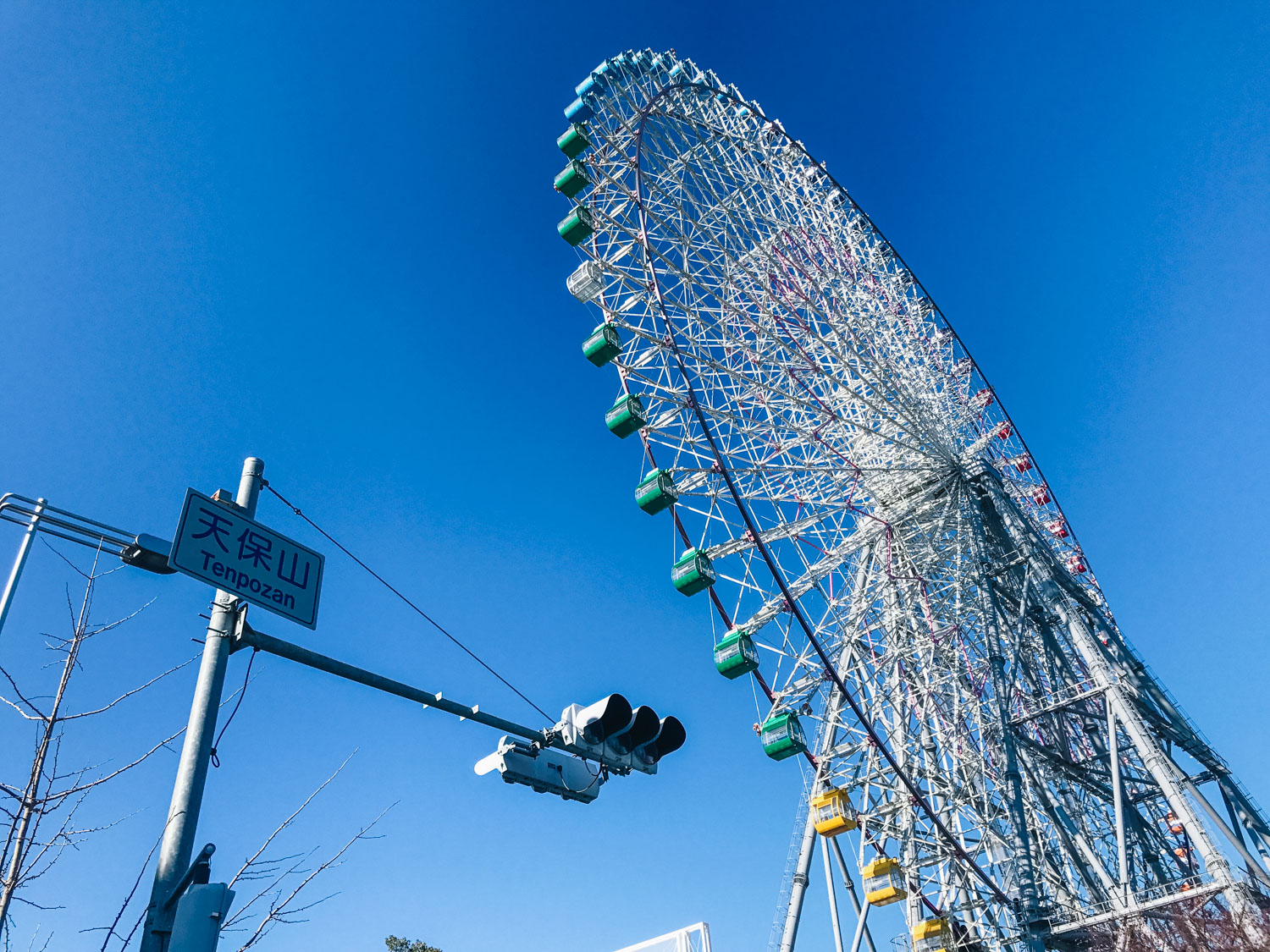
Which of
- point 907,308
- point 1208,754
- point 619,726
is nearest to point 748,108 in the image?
point 907,308

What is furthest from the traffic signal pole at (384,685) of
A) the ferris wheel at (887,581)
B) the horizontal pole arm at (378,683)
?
the ferris wheel at (887,581)

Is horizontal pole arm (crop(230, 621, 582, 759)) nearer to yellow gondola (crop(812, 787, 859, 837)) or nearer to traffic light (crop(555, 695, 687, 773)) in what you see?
traffic light (crop(555, 695, 687, 773))

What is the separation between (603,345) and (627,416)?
75.8 inches

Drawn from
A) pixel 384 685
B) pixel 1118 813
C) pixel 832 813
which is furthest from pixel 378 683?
pixel 1118 813

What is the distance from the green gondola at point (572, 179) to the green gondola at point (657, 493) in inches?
332

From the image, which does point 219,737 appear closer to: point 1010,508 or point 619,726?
point 619,726

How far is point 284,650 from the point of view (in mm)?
5480

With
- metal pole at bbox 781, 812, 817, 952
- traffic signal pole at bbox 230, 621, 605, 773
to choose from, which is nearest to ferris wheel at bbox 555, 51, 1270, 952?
metal pole at bbox 781, 812, 817, 952

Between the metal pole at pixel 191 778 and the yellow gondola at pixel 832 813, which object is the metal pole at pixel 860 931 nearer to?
the yellow gondola at pixel 832 813

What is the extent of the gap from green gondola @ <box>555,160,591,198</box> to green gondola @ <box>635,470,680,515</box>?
27.7ft

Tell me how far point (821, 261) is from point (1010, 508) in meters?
9.61

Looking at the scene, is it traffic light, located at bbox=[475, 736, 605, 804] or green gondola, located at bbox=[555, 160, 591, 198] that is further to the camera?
green gondola, located at bbox=[555, 160, 591, 198]

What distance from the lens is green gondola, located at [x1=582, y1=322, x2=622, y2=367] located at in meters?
22.6

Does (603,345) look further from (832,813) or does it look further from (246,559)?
(246,559)
